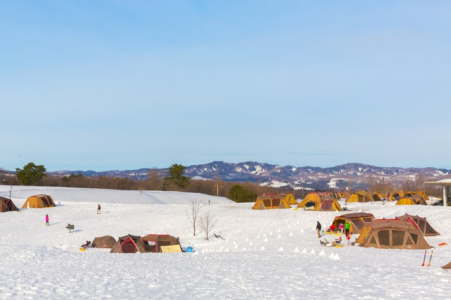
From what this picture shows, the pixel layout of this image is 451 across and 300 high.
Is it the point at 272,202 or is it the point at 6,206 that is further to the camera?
the point at 272,202

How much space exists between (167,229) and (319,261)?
23.8m

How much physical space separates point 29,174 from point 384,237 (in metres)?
94.7

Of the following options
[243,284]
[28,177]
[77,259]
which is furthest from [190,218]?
[28,177]

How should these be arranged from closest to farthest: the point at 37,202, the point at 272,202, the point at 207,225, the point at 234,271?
the point at 234,271, the point at 207,225, the point at 37,202, the point at 272,202

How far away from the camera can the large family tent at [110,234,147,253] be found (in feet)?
98.0

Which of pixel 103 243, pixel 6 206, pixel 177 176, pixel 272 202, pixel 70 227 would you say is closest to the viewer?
pixel 103 243

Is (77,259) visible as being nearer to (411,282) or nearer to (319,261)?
(319,261)

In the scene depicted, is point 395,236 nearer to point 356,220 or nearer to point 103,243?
point 356,220

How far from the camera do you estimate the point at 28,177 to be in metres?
102

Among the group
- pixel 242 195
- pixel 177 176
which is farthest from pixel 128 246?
pixel 177 176

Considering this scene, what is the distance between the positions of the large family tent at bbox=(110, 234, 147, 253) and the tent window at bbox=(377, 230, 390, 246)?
1564 centimetres

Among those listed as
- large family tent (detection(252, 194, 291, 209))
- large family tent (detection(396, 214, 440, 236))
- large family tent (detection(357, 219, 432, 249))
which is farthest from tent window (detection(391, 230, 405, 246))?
large family tent (detection(252, 194, 291, 209))

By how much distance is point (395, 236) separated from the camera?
25531 mm

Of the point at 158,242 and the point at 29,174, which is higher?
the point at 29,174
